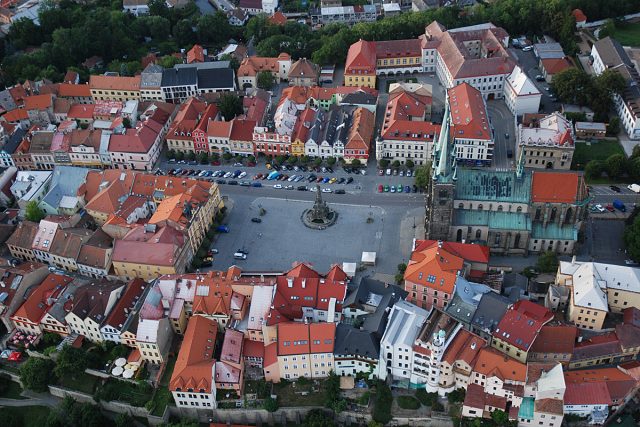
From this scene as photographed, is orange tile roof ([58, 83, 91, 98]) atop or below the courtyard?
atop

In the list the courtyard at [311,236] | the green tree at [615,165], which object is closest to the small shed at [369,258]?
the courtyard at [311,236]

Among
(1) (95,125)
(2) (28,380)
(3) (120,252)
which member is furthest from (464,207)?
(1) (95,125)

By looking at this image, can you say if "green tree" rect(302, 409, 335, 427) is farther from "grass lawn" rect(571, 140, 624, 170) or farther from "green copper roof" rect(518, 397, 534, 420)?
"grass lawn" rect(571, 140, 624, 170)

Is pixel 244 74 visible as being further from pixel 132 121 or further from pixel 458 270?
pixel 458 270

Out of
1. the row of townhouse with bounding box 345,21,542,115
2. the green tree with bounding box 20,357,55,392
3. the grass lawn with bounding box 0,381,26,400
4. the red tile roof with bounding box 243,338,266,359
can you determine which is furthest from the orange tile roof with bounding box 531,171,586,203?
the grass lawn with bounding box 0,381,26,400

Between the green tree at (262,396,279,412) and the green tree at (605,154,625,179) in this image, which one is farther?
the green tree at (605,154,625,179)

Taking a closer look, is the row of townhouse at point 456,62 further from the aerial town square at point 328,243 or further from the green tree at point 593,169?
the green tree at point 593,169
